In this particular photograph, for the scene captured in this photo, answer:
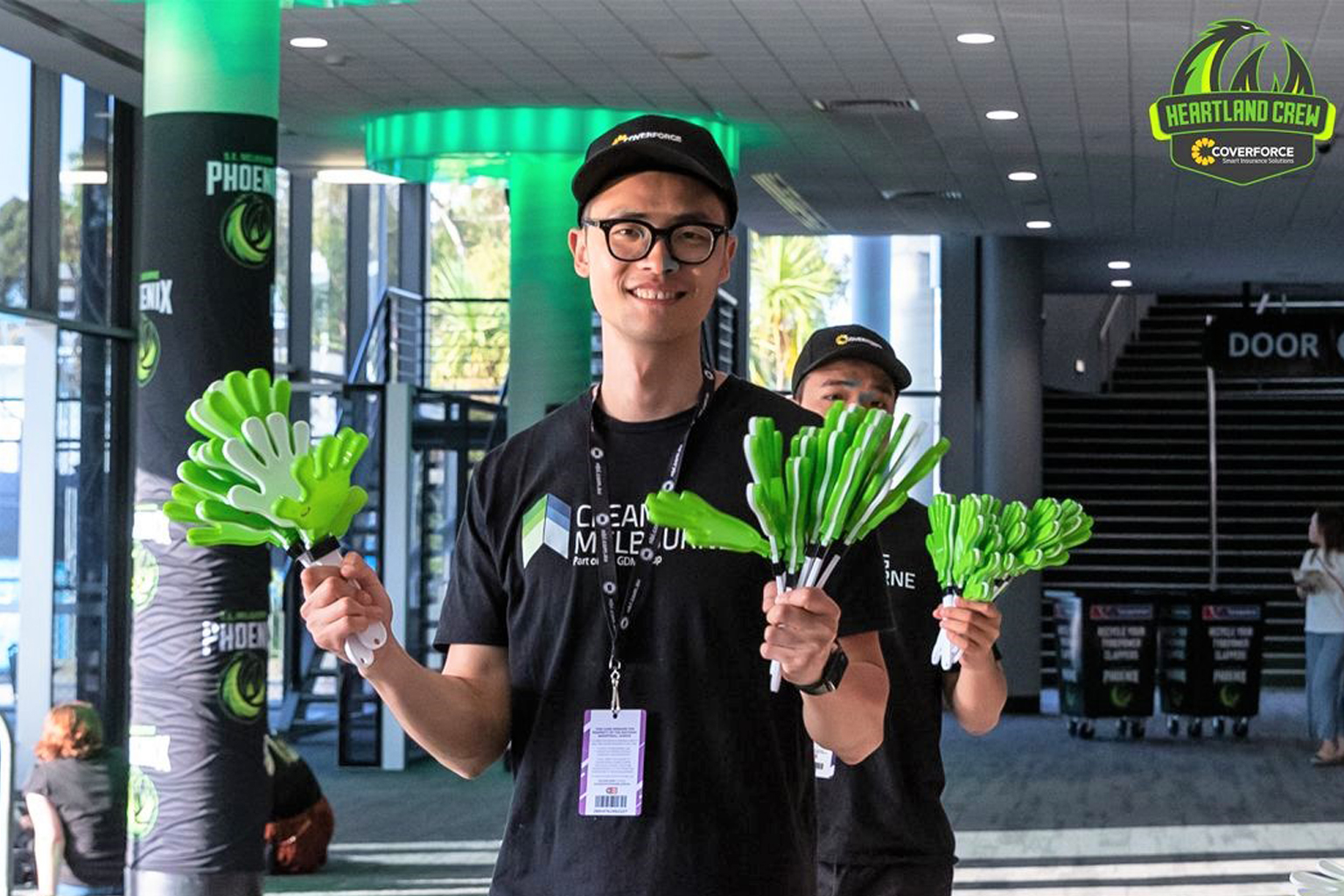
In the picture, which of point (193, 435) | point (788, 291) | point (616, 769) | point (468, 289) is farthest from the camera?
point (788, 291)

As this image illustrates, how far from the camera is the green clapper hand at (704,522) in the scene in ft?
6.10

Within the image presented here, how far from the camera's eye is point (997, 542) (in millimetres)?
3123

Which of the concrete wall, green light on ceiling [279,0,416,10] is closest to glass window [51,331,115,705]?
green light on ceiling [279,0,416,10]

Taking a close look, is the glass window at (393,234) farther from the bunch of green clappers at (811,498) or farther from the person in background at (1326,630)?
the bunch of green clappers at (811,498)

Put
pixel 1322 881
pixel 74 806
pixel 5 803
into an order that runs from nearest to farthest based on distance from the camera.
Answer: pixel 1322 881, pixel 5 803, pixel 74 806

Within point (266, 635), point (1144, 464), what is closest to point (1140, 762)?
point (266, 635)

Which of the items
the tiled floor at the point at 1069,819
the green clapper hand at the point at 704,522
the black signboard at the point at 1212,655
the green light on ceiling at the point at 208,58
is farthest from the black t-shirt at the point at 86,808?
the black signboard at the point at 1212,655

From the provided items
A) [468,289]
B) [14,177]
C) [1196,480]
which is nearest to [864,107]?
[14,177]

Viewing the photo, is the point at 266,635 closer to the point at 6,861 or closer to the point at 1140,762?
the point at 6,861

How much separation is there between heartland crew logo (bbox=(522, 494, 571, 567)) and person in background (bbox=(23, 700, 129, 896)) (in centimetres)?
616

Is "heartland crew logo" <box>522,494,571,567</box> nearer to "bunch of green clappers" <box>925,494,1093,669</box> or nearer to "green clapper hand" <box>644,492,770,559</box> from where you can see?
"green clapper hand" <box>644,492,770,559</box>

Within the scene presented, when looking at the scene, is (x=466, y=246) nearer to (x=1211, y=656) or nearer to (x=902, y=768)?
(x=1211, y=656)

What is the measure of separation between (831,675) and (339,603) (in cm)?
47

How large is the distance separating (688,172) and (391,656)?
1.97 ft
